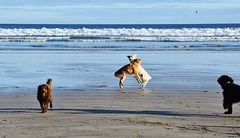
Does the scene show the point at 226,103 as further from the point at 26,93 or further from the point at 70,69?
the point at 70,69

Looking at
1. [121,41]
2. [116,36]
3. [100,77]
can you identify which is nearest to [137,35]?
[116,36]

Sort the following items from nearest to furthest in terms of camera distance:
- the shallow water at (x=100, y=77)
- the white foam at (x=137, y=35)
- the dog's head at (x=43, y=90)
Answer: the dog's head at (x=43, y=90) < the shallow water at (x=100, y=77) < the white foam at (x=137, y=35)

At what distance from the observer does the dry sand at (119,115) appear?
19.1 feet

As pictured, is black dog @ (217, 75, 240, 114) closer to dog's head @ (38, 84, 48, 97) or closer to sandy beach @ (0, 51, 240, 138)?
sandy beach @ (0, 51, 240, 138)

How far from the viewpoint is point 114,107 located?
8086 millimetres

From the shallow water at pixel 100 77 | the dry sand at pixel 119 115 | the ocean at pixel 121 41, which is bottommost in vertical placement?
the dry sand at pixel 119 115

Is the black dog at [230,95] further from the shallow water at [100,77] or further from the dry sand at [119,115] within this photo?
the shallow water at [100,77]

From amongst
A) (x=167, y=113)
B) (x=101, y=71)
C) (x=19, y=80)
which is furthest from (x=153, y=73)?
(x=167, y=113)

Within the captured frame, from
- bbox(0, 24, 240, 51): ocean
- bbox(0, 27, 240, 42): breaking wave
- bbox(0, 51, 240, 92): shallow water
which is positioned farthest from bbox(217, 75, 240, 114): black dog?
bbox(0, 27, 240, 42): breaking wave

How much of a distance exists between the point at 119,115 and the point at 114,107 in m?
0.94

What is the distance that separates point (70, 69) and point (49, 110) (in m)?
8.08

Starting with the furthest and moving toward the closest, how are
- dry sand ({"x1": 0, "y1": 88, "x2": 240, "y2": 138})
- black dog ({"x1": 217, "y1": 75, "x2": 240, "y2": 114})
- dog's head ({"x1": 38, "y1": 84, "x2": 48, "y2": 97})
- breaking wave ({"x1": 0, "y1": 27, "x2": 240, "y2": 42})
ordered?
breaking wave ({"x1": 0, "y1": 27, "x2": 240, "y2": 42}), dog's head ({"x1": 38, "y1": 84, "x2": 48, "y2": 97}), black dog ({"x1": 217, "y1": 75, "x2": 240, "y2": 114}), dry sand ({"x1": 0, "y1": 88, "x2": 240, "y2": 138})

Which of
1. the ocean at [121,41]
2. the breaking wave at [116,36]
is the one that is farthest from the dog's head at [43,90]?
the breaking wave at [116,36]

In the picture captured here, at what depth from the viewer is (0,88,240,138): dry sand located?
583cm
